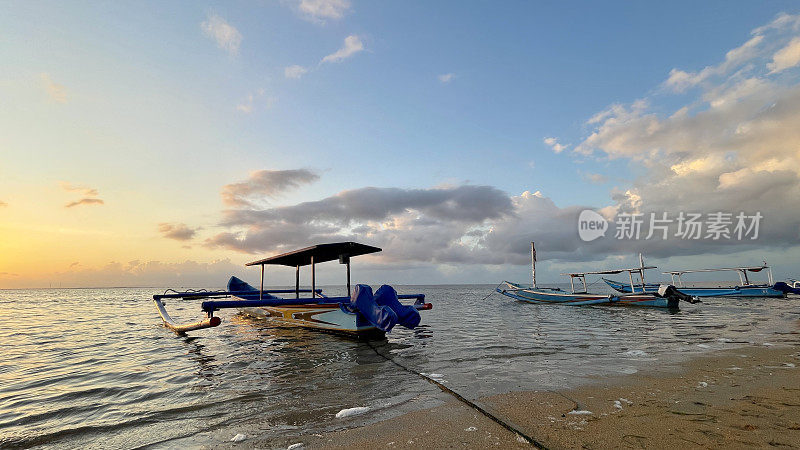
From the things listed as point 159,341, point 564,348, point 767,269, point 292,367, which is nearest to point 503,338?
point 564,348

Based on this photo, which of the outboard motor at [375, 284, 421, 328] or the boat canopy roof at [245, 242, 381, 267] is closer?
the outboard motor at [375, 284, 421, 328]

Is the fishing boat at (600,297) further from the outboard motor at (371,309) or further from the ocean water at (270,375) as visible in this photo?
the outboard motor at (371,309)

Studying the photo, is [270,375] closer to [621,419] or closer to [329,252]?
[621,419]

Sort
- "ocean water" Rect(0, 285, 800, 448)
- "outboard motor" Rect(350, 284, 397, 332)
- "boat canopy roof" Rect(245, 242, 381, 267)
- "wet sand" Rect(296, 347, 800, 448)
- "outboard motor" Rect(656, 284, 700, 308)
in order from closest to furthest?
"wet sand" Rect(296, 347, 800, 448) < "ocean water" Rect(0, 285, 800, 448) < "outboard motor" Rect(350, 284, 397, 332) < "boat canopy roof" Rect(245, 242, 381, 267) < "outboard motor" Rect(656, 284, 700, 308)

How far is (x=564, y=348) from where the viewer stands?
1020 centimetres

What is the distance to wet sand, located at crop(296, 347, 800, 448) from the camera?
147 inches

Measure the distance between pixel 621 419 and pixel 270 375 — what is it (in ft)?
21.6

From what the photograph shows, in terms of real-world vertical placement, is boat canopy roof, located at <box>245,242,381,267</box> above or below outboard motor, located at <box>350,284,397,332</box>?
above

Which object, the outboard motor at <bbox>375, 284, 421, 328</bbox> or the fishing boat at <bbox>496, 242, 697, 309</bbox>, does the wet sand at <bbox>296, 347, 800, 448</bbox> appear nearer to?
the outboard motor at <bbox>375, 284, 421, 328</bbox>

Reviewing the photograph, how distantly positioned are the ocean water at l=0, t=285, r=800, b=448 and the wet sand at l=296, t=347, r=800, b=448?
21.6 inches

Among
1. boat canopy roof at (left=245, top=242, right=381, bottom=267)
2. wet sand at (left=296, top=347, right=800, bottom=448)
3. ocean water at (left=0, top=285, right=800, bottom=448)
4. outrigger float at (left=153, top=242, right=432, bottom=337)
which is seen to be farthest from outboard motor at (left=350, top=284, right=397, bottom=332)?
wet sand at (left=296, top=347, right=800, bottom=448)

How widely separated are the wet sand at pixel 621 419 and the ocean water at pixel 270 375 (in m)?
0.55

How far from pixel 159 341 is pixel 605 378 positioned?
14.3 m

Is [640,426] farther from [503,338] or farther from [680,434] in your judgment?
[503,338]
